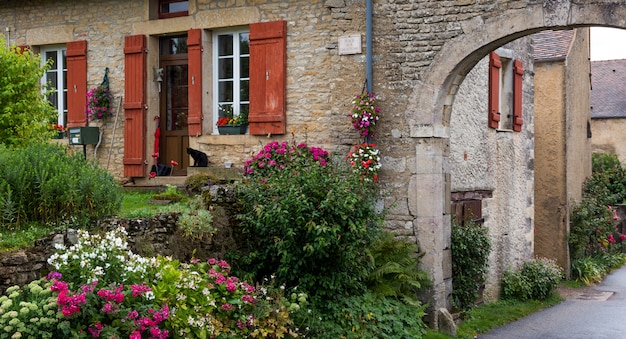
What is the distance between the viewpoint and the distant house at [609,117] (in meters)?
28.7

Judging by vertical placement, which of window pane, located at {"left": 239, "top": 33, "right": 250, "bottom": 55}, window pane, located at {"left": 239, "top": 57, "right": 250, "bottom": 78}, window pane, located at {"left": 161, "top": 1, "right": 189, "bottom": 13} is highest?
window pane, located at {"left": 161, "top": 1, "right": 189, "bottom": 13}

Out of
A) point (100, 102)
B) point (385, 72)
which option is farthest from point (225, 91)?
point (385, 72)

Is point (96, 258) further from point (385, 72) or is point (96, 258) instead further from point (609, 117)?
point (609, 117)

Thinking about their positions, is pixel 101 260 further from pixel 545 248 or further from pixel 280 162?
pixel 545 248

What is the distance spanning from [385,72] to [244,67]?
2.30 m

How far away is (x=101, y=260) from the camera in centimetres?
634

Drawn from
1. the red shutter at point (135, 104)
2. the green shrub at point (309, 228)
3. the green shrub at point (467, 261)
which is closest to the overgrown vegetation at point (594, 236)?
the green shrub at point (467, 261)

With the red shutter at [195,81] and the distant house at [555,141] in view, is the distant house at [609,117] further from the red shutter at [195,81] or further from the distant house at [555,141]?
the red shutter at [195,81]

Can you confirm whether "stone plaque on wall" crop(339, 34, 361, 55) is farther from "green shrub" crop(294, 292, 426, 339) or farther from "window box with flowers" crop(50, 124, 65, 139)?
"window box with flowers" crop(50, 124, 65, 139)

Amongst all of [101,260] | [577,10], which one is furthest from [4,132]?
[577,10]

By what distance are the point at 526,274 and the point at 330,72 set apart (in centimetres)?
562

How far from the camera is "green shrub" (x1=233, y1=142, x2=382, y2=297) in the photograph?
8.31m

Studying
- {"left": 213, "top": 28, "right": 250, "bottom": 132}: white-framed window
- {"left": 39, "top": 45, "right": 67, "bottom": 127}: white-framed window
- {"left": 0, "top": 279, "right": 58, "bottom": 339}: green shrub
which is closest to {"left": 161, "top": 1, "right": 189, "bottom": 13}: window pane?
{"left": 213, "top": 28, "right": 250, "bottom": 132}: white-framed window

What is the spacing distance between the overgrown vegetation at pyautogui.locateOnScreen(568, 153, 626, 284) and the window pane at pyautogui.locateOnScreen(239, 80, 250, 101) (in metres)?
8.37
